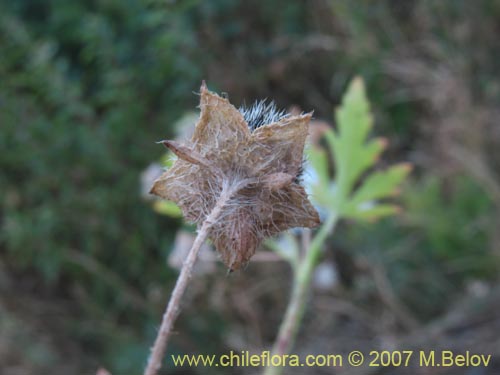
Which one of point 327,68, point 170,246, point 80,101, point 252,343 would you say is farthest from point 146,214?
point 327,68

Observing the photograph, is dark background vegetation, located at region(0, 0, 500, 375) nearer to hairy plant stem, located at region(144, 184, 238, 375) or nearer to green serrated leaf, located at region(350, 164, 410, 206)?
green serrated leaf, located at region(350, 164, 410, 206)

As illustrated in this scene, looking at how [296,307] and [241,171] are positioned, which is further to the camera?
[296,307]

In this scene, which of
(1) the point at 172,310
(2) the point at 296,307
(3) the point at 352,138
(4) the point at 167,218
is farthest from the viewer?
(4) the point at 167,218

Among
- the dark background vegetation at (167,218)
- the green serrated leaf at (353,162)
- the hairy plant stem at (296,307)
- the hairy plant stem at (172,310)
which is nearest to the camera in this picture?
the hairy plant stem at (172,310)

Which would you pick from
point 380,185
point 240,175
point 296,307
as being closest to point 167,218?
point 380,185

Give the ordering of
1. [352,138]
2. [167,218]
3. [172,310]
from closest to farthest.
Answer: [172,310] < [352,138] < [167,218]

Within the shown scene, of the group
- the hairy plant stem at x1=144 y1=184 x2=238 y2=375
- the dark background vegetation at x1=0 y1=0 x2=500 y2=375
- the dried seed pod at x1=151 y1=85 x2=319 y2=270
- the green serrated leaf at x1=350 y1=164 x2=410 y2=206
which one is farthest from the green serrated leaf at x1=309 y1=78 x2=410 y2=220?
the dark background vegetation at x1=0 y1=0 x2=500 y2=375

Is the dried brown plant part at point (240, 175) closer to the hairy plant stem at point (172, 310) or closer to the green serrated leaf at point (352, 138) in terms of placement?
the hairy plant stem at point (172, 310)

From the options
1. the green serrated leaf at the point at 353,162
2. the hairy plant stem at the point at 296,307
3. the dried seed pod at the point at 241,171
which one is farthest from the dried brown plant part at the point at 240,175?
the green serrated leaf at the point at 353,162

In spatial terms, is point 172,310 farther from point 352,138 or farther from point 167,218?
point 167,218
